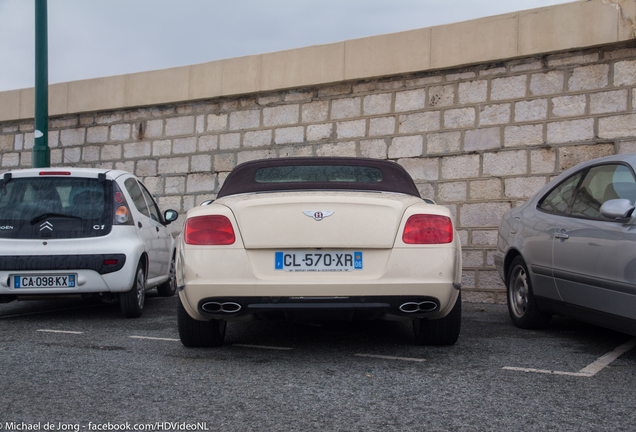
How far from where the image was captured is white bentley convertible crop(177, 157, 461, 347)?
385 centimetres

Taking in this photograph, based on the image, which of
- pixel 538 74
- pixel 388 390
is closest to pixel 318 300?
pixel 388 390

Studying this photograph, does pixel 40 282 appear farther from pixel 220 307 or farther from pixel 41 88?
pixel 41 88

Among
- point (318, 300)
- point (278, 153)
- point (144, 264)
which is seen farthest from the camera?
point (278, 153)

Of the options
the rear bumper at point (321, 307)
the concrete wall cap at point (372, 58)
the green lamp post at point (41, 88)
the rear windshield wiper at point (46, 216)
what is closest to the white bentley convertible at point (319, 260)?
the rear bumper at point (321, 307)

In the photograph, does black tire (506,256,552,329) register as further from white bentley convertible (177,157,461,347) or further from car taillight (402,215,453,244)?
car taillight (402,215,453,244)

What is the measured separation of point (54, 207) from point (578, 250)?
177 inches

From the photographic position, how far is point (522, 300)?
18.3ft

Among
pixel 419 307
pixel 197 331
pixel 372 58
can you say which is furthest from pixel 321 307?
pixel 372 58

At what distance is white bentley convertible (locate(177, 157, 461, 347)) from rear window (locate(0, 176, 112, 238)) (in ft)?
7.26

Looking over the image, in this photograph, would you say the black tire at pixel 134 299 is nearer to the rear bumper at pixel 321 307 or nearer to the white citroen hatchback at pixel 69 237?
the white citroen hatchback at pixel 69 237

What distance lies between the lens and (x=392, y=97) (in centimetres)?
871

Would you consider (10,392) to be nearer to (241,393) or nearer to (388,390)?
(241,393)

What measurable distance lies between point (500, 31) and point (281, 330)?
15.9ft

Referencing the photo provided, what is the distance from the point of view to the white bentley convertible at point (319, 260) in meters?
3.85
